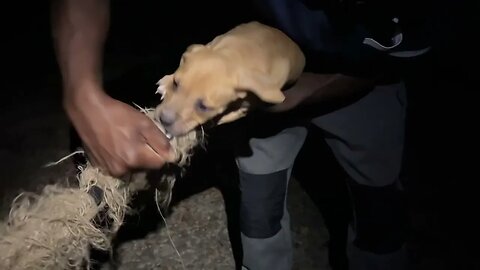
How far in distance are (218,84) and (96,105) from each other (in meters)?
0.14

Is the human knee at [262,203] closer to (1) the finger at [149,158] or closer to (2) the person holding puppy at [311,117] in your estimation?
(2) the person holding puppy at [311,117]

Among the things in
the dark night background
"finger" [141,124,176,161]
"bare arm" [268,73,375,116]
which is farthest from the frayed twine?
the dark night background

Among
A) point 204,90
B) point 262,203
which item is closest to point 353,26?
point 204,90

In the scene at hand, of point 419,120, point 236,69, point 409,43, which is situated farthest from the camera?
point 419,120

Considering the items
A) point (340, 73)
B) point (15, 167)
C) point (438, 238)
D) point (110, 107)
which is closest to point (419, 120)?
point (438, 238)

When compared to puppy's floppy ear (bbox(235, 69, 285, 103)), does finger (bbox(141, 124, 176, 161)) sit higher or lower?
lower

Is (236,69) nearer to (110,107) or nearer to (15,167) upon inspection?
(110,107)

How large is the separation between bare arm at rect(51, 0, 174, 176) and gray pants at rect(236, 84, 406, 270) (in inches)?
10.0

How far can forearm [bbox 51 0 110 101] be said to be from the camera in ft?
2.32

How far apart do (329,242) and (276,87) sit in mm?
630

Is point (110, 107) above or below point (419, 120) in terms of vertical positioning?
above

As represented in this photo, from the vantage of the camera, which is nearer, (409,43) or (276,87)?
(276,87)

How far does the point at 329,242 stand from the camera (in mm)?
1243

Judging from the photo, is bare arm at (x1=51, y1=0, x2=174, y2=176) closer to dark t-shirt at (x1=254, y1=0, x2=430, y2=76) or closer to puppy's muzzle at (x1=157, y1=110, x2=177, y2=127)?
puppy's muzzle at (x1=157, y1=110, x2=177, y2=127)
